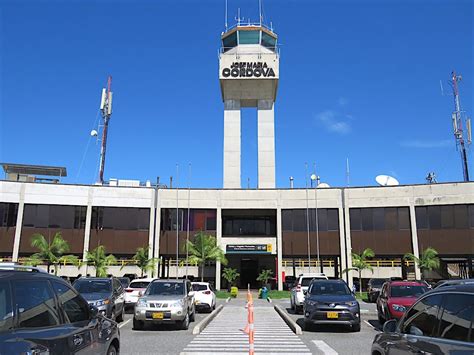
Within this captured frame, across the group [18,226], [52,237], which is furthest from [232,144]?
[18,226]

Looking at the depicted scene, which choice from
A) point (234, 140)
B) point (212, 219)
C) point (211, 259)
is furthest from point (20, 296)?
point (234, 140)

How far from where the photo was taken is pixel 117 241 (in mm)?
40750

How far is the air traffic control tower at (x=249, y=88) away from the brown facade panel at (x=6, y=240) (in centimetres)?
2007

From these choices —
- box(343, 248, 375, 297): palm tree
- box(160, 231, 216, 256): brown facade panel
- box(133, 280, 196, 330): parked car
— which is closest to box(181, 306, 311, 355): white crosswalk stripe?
box(133, 280, 196, 330): parked car

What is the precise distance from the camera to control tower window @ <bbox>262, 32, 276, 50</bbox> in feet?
152

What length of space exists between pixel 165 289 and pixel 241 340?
13.9 ft

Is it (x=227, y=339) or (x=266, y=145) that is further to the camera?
(x=266, y=145)

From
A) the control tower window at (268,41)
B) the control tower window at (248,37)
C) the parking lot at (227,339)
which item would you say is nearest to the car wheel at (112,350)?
the parking lot at (227,339)

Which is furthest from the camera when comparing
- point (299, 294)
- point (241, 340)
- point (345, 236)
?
point (345, 236)

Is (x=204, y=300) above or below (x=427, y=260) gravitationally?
below

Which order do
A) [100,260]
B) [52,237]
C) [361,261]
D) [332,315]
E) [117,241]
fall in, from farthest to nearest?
[117,241] → [52,237] → [361,261] → [100,260] → [332,315]

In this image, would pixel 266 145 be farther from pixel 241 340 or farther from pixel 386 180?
pixel 241 340

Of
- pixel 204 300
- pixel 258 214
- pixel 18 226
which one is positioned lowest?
pixel 204 300

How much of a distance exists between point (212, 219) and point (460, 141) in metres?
29.5
